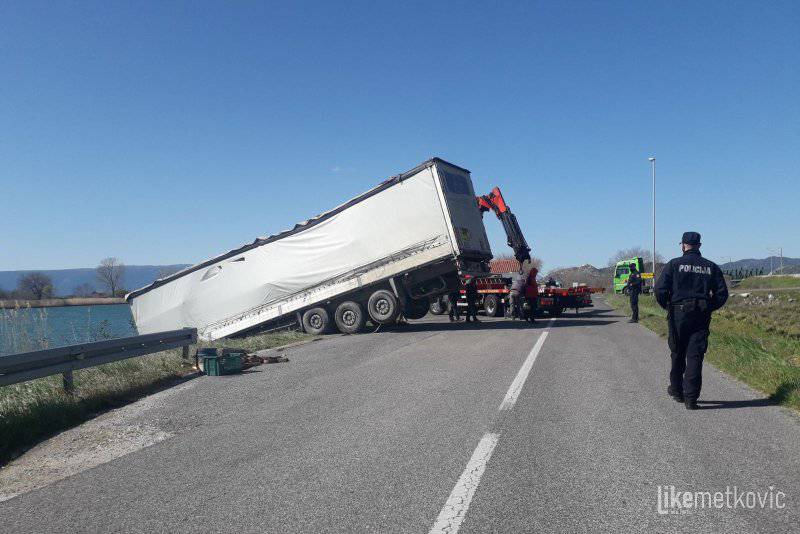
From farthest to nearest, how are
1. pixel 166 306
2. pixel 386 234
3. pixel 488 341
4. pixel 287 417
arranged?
pixel 166 306
pixel 386 234
pixel 488 341
pixel 287 417

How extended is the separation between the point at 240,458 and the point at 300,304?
1230 centimetres

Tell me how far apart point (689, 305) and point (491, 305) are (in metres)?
15.2

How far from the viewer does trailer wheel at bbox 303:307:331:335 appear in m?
17.1

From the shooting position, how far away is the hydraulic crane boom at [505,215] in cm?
2002

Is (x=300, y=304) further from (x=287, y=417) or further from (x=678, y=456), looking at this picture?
(x=678, y=456)

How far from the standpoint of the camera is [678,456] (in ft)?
14.9

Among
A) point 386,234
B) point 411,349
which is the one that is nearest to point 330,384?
point 411,349

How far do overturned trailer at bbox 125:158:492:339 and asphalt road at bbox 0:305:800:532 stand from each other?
7901 mm

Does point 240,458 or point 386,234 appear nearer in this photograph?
point 240,458

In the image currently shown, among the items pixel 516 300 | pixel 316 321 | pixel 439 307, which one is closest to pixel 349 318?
pixel 316 321

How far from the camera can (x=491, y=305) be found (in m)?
21.4

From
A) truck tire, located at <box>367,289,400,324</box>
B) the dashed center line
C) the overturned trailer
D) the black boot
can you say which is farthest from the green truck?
the dashed center line

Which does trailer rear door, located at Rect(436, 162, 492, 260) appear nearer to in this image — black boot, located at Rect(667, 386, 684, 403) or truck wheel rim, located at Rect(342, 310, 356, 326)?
truck wheel rim, located at Rect(342, 310, 356, 326)

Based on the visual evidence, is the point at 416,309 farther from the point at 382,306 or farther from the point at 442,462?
the point at 442,462
